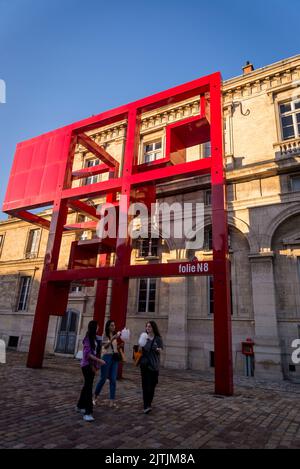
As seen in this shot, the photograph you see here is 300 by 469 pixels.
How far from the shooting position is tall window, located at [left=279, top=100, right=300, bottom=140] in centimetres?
1404

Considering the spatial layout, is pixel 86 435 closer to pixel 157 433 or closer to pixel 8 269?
pixel 157 433

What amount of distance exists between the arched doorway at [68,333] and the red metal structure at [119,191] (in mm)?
4825

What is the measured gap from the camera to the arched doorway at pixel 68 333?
1644 centimetres

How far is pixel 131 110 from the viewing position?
12352 millimetres

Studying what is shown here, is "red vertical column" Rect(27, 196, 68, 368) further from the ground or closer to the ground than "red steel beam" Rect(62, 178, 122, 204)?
closer to the ground

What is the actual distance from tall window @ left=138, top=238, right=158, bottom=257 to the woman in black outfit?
953 cm

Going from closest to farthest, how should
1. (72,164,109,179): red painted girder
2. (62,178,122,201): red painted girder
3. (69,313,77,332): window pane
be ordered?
(62,178,122,201): red painted girder, (72,164,109,179): red painted girder, (69,313,77,332): window pane

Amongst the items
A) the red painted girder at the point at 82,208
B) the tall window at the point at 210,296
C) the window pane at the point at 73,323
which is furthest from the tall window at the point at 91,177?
the tall window at the point at 210,296

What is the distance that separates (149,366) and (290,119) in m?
13.7

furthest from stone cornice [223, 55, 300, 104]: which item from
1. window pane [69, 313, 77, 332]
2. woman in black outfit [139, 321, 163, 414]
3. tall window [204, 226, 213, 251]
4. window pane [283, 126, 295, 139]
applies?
window pane [69, 313, 77, 332]

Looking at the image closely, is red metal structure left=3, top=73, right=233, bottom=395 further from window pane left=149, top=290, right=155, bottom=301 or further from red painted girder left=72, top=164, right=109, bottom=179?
window pane left=149, top=290, right=155, bottom=301

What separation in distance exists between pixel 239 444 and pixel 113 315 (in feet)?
19.4

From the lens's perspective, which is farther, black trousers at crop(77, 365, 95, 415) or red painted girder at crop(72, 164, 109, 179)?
red painted girder at crop(72, 164, 109, 179)
